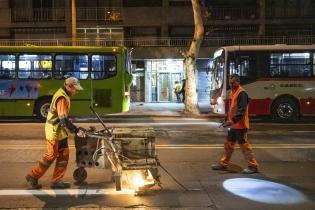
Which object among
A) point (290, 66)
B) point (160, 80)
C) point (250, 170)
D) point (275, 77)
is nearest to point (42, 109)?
point (275, 77)

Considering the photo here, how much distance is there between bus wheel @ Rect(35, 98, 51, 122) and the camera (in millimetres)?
21750

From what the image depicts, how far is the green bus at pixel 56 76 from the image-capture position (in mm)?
21797

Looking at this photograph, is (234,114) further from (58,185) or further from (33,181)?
(33,181)

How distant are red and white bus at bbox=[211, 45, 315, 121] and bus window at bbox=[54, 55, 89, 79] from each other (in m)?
5.44

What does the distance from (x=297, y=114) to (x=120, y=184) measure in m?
15.3

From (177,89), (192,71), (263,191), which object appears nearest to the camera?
(263,191)

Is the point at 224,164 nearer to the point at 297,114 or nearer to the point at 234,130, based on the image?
the point at 234,130

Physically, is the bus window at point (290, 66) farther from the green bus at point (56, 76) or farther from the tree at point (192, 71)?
the green bus at point (56, 76)

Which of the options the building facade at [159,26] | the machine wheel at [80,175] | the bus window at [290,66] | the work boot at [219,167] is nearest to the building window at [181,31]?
the building facade at [159,26]

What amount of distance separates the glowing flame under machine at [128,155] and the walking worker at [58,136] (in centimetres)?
30

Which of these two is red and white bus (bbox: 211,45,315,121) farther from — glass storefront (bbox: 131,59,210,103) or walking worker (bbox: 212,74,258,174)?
glass storefront (bbox: 131,59,210,103)

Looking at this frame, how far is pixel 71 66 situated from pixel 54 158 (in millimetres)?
13634

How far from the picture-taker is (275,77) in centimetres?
2231

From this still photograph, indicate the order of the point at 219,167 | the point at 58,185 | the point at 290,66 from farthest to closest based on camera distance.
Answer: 1. the point at 290,66
2. the point at 219,167
3. the point at 58,185
